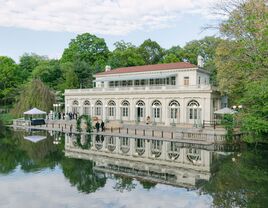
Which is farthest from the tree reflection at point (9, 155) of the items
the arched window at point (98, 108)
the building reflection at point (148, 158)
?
the arched window at point (98, 108)

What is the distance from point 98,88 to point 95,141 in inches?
691

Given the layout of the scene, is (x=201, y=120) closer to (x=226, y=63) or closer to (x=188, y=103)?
(x=188, y=103)

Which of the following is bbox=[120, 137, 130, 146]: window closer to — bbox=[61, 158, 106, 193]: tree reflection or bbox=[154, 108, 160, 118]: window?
bbox=[61, 158, 106, 193]: tree reflection

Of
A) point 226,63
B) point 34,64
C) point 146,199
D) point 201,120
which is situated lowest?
point 146,199

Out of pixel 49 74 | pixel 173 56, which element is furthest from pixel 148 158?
A: pixel 49 74

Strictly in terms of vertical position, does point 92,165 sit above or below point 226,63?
below

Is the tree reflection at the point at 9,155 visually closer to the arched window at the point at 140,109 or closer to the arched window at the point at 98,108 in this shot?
the arched window at the point at 140,109

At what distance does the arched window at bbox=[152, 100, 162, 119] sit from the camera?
39312mm

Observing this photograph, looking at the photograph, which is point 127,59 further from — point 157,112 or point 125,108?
point 157,112

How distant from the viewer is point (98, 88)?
45.1 meters

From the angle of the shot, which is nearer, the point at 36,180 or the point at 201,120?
the point at 36,180

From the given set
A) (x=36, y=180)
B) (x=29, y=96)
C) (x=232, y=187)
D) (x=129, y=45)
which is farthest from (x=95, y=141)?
(x=129, y=45)

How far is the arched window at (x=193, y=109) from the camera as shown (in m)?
36.3

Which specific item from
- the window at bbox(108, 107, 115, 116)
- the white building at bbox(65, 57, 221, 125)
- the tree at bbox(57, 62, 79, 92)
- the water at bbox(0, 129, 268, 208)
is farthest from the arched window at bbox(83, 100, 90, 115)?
the water at bbox(0, 129, 268, 208)
